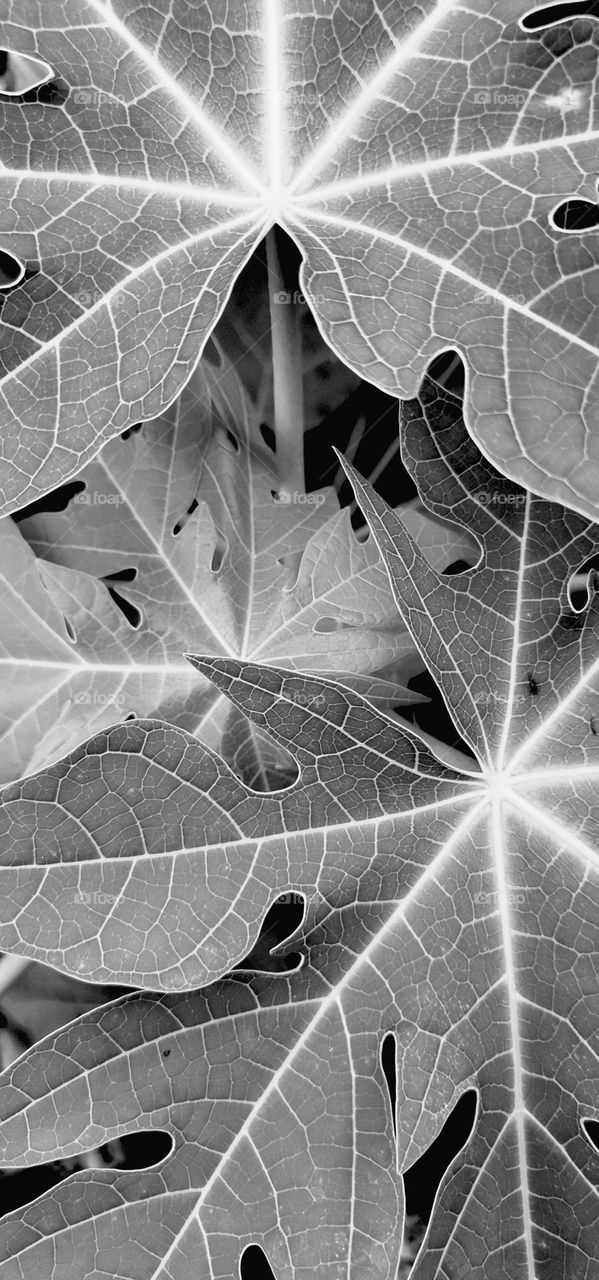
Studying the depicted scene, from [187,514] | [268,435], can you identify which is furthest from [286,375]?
[187,514]

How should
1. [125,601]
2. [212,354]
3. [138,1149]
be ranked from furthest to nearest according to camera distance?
[125,601] → [212,354] → [138,1149]

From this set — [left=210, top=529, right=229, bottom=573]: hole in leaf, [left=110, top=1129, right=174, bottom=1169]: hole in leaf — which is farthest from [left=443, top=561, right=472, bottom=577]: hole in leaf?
[left=110, top=1129, right=174, bottom=1169]: hole in leaf

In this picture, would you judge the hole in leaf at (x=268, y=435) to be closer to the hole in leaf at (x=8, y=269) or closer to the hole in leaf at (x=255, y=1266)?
the hole in leaf at (x=8, y=269)

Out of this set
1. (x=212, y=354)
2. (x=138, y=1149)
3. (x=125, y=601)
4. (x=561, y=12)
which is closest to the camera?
(x=561, y=12)

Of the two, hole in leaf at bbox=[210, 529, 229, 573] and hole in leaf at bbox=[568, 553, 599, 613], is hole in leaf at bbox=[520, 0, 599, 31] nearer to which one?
hole in leaf at bbox=[568, 553, 599, 613]

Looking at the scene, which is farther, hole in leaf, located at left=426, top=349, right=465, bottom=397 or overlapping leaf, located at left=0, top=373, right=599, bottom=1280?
hole in leaf, located at left=426, top=349, right=465, bottom=397

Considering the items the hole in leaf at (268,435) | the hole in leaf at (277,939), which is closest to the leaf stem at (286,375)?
the hole in leaf at (268,435)

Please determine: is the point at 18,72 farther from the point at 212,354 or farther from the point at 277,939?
the point at 277,939
